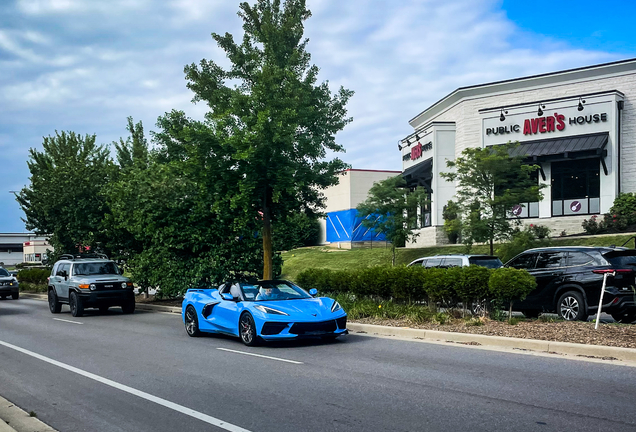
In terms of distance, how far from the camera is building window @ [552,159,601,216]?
3456cm

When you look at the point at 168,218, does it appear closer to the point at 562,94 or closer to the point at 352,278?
the point at 352,278

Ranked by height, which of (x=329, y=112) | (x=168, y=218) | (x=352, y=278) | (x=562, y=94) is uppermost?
(x=562, y=94)

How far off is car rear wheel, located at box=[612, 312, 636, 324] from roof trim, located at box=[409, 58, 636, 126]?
2462 cm

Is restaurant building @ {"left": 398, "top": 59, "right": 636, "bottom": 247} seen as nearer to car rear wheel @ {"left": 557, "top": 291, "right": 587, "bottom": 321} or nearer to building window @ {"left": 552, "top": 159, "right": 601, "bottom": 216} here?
building window @ {"left": 552, "top": 159, "right": 601, "bottom": 216}

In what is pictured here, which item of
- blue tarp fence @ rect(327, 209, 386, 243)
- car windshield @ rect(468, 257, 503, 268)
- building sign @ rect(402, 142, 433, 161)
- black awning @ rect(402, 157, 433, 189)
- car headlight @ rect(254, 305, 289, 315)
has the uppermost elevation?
building sign @ rect(402, 142, 433, 161)

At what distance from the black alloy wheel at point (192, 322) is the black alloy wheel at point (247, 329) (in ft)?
6.64

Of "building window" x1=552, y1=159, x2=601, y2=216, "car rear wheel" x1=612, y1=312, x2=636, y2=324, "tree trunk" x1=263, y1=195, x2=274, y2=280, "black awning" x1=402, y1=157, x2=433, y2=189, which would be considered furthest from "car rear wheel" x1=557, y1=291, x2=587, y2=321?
"black awning" x1=402, y1=157, x2=433, y2=189

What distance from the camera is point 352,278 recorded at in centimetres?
1791

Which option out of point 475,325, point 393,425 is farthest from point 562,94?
point 393,425

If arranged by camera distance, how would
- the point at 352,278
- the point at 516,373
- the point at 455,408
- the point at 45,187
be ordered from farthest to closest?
the point at 45,187 → the point at 352,278 → the point at 516,373 → the point at 455,408

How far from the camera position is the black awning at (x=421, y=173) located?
41312 millimetres

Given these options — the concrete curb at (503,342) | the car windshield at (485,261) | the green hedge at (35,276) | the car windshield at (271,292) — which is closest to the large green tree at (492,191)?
the car windshield at (485,261)

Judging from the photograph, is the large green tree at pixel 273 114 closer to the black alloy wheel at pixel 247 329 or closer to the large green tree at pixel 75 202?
the black alloy wheel at pixel 247 329

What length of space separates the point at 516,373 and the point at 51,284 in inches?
740
